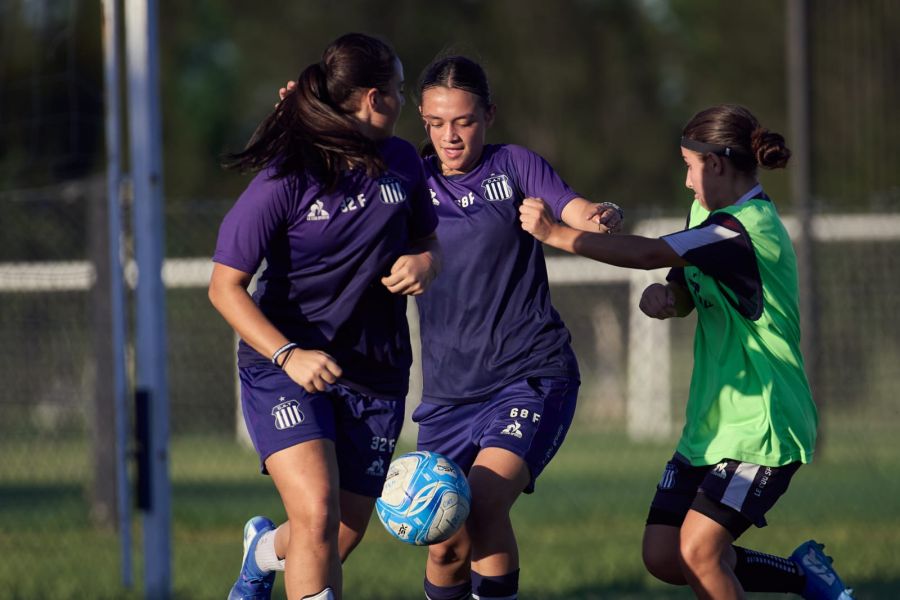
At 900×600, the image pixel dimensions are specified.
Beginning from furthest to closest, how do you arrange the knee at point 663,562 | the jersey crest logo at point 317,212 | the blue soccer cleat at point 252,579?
1. the blue soccer cleat at point 252,579
2. the knee at point 663,562
3. the jersey crest logo at point 317,212

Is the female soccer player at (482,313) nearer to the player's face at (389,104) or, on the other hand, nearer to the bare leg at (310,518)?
the player's face at (389,104)

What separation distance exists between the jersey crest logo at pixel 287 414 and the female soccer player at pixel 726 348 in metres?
1.03

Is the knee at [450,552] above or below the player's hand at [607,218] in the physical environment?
below

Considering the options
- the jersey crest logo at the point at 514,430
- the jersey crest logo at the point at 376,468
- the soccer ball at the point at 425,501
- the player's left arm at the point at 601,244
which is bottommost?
the soccer ball at the point at 425,501

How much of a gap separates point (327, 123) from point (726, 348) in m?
1.68

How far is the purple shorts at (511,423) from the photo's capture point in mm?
5824

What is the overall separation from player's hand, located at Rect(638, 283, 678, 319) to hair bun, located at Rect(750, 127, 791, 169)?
1.95 ft

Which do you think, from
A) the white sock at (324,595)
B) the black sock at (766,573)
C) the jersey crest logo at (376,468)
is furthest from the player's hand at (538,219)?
the black sock at (766,573)

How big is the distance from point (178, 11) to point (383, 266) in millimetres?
40331

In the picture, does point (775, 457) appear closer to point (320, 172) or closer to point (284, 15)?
point (320, 172)

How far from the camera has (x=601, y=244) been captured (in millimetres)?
5254

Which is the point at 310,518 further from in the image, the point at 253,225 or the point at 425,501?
the point at 253,225

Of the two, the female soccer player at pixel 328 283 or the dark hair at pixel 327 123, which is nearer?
the female soccer player at pixel 328 283

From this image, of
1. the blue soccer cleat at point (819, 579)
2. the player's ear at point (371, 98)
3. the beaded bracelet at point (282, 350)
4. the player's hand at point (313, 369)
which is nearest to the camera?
the player's hand at point (313, 369)
